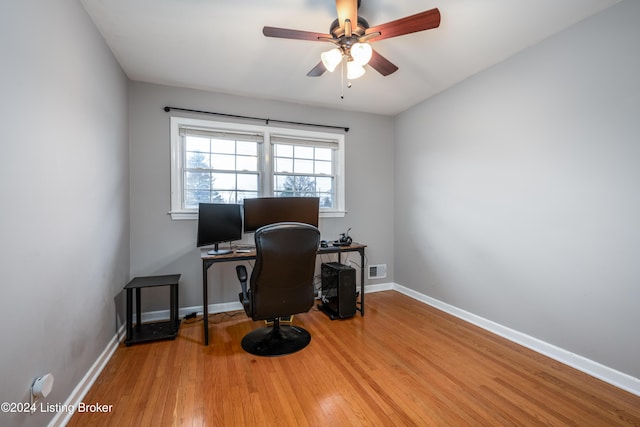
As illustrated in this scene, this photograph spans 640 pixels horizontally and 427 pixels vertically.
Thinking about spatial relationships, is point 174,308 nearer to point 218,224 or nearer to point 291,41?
point 218,224

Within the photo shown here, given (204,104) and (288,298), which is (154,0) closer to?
(204,104)

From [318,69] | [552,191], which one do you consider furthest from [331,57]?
[552,191]

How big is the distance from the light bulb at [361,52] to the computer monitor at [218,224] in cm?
192

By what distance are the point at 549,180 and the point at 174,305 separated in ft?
11.7

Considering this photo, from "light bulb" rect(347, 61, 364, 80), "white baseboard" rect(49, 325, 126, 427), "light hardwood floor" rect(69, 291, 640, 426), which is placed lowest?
"light hardwood floor" rect(69, 291, 640, 426)

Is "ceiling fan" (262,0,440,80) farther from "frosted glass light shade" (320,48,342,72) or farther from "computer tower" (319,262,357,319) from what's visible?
"computer tower" (319,262,357,319)

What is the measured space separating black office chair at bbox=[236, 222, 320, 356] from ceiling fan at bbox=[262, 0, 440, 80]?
1280 millimetres

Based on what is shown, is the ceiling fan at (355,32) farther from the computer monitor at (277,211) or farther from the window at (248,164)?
the window at (248,164)

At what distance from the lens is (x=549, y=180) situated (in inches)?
89.3

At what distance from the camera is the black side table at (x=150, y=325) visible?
2.46 meters

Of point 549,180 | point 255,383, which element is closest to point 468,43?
point 549,180

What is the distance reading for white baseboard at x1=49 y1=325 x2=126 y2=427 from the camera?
1510 millimetres

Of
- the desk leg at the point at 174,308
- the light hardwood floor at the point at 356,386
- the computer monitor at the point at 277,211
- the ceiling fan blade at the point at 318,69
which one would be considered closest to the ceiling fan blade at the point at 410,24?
the ceiling fan blade at the point at 318,69

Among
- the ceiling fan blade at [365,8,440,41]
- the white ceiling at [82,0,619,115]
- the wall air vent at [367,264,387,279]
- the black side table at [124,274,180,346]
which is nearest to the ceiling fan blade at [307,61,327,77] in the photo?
the white ceiling at [82,0,619,115]
